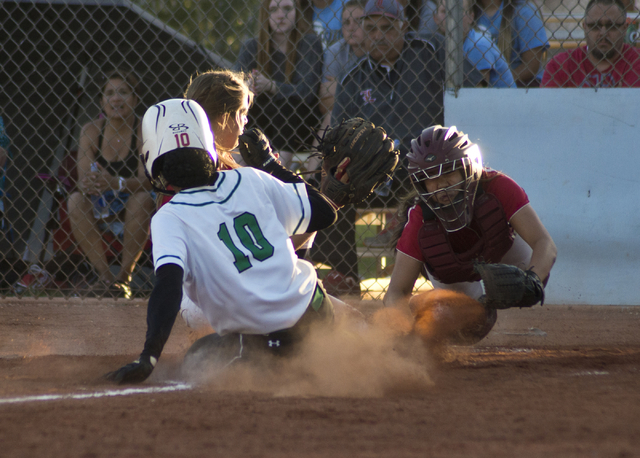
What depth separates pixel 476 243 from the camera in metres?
3.31

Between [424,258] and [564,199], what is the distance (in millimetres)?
1695

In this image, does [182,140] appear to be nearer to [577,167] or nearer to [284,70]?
[284,70]

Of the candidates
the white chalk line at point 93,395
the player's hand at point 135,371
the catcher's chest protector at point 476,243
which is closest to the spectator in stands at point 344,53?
the catcher's chest protector at point 476,243

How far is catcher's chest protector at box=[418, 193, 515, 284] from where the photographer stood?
10.5 feet

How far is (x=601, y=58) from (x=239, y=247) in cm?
349

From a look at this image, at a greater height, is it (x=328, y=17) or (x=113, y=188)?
(x=328, y=17)

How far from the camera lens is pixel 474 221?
3.27 meters

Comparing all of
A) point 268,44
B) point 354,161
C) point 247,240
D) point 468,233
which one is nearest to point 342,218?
point 268,44

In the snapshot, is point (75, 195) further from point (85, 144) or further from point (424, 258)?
point (424, 258)

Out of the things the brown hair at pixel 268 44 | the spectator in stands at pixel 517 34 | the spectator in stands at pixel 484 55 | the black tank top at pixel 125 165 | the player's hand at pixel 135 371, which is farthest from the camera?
the black tank top at pixel 125 165

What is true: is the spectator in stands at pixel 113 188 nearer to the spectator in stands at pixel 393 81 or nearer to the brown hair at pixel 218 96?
the spectator in stands at pixel 393 81

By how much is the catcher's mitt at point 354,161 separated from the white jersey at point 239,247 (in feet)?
1.34

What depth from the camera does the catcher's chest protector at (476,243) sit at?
320 cm

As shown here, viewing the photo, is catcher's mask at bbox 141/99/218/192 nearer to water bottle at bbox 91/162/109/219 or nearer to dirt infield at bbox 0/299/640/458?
dirt infield at bbox 0/299/640/458
